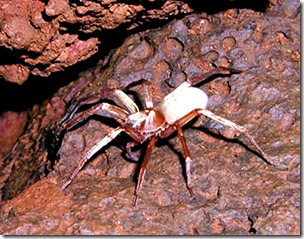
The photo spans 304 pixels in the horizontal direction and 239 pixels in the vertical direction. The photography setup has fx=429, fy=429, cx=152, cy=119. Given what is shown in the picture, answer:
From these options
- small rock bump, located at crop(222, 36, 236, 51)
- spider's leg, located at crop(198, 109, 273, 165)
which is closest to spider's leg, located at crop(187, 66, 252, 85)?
small rock bump, located at crop(222, 36, 236, 51)

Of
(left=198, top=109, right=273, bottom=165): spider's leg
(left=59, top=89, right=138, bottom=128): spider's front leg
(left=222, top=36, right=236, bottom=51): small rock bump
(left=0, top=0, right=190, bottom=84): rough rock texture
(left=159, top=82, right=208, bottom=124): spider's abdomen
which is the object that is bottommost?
(left=198, top=109, right=273, bottom=165): spider's leg

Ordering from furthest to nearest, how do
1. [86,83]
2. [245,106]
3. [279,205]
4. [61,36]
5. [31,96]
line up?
[31,96] < [86,83] < [61,36] < [245,106] < [279,205]

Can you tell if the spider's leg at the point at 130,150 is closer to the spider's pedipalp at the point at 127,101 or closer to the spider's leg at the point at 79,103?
the spider's pedipalp at the point at 127,101

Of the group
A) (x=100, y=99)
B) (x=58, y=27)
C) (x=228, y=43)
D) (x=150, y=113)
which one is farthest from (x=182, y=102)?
(x=58, y=27)

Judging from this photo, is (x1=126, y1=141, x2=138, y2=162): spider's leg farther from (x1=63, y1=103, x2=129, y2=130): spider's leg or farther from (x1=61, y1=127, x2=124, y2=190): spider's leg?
(x1=63, y1=103, x2=129, y2=130): spider's leg

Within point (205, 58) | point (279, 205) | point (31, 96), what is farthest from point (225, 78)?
point (31, 96)

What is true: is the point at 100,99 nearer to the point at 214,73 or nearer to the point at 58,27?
the point at 58,27

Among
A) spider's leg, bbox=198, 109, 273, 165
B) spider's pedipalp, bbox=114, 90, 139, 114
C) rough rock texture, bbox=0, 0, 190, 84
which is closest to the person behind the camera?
spider's leg, bbox=198, 109, 273, 165

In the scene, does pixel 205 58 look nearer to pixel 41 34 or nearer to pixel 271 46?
pixel 271 46
